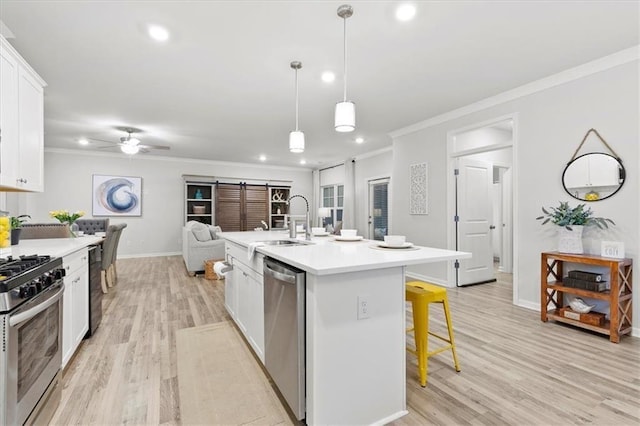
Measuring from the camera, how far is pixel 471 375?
215 cm

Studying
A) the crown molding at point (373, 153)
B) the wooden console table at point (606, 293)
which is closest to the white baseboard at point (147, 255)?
the crown molding at point (373, 153)

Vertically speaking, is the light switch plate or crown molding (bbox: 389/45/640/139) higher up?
crown molding (bbox: 389/45/640/139)

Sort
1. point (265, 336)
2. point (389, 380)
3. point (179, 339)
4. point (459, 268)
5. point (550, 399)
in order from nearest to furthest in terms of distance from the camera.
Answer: point (389, 380), point (550, 399), point (265, 336), point (179, 339), point (459, 268)

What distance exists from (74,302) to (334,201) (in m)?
7.23

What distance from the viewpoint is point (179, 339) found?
2.81 metres

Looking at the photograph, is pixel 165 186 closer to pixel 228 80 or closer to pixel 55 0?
pixel 228 80

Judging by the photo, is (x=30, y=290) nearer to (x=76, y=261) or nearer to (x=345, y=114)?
(x=76, y=261)

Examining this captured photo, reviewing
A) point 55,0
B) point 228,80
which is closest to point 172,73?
point 228,80

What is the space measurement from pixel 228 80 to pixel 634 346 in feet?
14.8

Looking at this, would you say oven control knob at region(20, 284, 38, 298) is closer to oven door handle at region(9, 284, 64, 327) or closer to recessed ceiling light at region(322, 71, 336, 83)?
oven door handle at region(9, 284, 64, 327)

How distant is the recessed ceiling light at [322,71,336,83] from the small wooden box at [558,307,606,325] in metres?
3.31

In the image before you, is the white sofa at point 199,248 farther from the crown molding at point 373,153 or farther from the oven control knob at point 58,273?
the crown molding at point 373,153

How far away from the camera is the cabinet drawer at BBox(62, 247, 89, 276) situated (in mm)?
2192

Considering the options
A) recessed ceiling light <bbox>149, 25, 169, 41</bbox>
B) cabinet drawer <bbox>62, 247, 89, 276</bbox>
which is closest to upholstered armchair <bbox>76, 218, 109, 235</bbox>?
cabinet drawer <bbox>62, 247, 89, 276</bbox>
